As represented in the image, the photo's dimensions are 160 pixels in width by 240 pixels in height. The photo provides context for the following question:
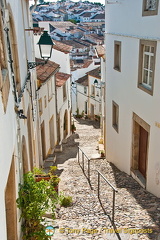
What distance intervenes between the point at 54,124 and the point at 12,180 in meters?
13.9

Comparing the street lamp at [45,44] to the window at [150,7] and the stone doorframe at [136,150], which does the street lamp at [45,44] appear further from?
the stone doorframe at [136,150]

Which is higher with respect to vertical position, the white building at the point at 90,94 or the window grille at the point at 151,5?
the window grille at the point at 151,5

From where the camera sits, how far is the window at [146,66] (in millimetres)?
8203

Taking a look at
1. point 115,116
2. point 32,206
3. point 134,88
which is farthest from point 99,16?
point 32,206

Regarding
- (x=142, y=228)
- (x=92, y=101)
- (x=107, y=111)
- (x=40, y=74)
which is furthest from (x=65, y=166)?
(x=92, y=101)

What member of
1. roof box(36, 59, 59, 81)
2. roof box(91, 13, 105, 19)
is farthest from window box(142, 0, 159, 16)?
roof box(91, 13, 105, 19)

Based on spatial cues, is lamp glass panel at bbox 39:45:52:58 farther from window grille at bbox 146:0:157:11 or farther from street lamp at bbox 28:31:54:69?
window grille at bbox 146:0:157:11

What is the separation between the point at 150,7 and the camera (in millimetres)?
7930

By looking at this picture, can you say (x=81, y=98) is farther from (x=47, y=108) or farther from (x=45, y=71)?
(x=45, y=71)

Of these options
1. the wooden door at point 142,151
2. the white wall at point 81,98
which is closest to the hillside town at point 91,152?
the wooden door at point 142,151

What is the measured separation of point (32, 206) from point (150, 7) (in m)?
5.89

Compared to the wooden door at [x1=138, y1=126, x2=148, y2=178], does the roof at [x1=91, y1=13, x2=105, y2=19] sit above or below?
above

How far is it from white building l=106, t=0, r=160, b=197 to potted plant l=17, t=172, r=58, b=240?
12.4 ft

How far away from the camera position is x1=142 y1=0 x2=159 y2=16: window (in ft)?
24.7
